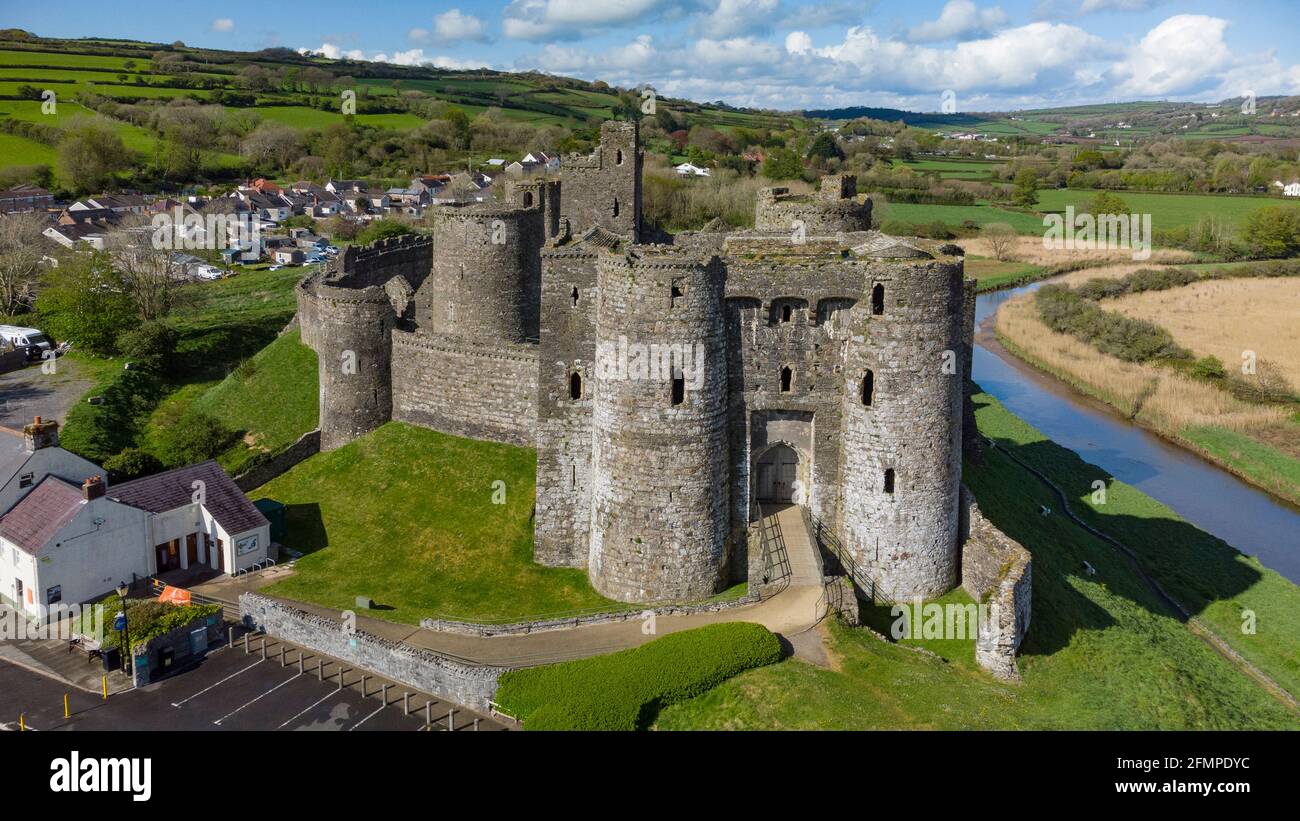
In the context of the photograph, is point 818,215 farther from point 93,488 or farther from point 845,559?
point 93,488

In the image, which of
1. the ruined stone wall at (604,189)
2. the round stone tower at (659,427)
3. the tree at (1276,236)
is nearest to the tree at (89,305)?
the ruined stone wall at (604,189)

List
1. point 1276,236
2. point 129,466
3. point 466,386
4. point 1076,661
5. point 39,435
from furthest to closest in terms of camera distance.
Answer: point 1276,236, point 129,466, point 466,386, point 39,435, point 1076,661

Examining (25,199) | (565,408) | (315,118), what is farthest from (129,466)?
(315,118)

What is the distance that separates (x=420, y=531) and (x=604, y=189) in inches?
701

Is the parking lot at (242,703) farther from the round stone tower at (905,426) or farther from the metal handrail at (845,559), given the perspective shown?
the round stone tower at (905,426)

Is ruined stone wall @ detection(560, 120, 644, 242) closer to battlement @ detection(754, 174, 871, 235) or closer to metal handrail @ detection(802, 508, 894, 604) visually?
battlement @ detection(754, 174, 871, 235)

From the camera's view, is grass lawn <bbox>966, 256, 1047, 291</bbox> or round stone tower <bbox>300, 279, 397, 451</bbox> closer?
round stone tower <bbox>300, 279, 397, 451</bbox>

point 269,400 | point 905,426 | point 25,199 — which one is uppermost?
point 25,199

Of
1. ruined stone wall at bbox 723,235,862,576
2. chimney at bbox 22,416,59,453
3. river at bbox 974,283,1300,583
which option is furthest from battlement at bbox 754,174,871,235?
chimney at bbox 22,416,59,453

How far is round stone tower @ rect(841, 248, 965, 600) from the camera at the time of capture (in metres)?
28.0

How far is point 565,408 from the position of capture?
101 feet

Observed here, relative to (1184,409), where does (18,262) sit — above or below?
above

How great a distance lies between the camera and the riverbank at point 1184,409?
54.3m

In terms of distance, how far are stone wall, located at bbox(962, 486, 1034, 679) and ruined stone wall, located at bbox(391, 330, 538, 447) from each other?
15.0 metres
